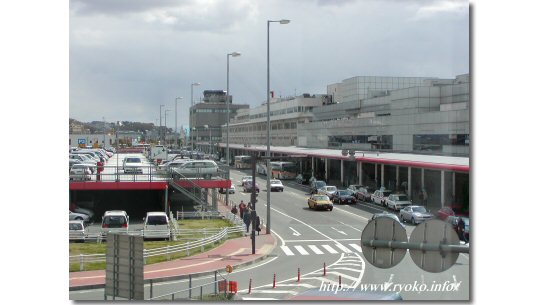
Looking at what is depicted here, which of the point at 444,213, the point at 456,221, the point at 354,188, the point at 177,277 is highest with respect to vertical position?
the point at 354,188

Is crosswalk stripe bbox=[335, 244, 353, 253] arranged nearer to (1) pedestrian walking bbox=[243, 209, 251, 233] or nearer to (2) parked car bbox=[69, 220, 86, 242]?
(1) pedestrian walking bbox=[243, 209, 251, 233]

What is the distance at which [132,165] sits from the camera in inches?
581

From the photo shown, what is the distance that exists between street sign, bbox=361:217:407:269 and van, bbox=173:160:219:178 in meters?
8.66

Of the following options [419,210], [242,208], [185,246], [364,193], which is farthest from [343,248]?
[242,208]

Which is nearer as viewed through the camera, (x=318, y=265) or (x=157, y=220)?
(x=318, y=265)

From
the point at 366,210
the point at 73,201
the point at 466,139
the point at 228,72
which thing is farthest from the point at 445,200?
the point at 73,201

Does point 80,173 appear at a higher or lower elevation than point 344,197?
higher

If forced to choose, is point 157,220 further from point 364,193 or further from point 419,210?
point 419,210

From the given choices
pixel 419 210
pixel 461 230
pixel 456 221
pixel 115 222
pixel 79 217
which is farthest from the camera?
pixel 115 222

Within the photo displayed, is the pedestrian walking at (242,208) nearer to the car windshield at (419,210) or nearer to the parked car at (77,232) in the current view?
the parked car at (77,232)

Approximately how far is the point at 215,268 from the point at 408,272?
4.60 m

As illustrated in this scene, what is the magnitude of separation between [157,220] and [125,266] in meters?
5.34

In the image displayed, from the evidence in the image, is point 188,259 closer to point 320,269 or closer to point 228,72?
point 320,269

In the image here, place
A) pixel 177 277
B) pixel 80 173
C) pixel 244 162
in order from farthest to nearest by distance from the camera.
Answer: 1. pixel 244 162
2. pixel 80 173
3. pixel 177 277
